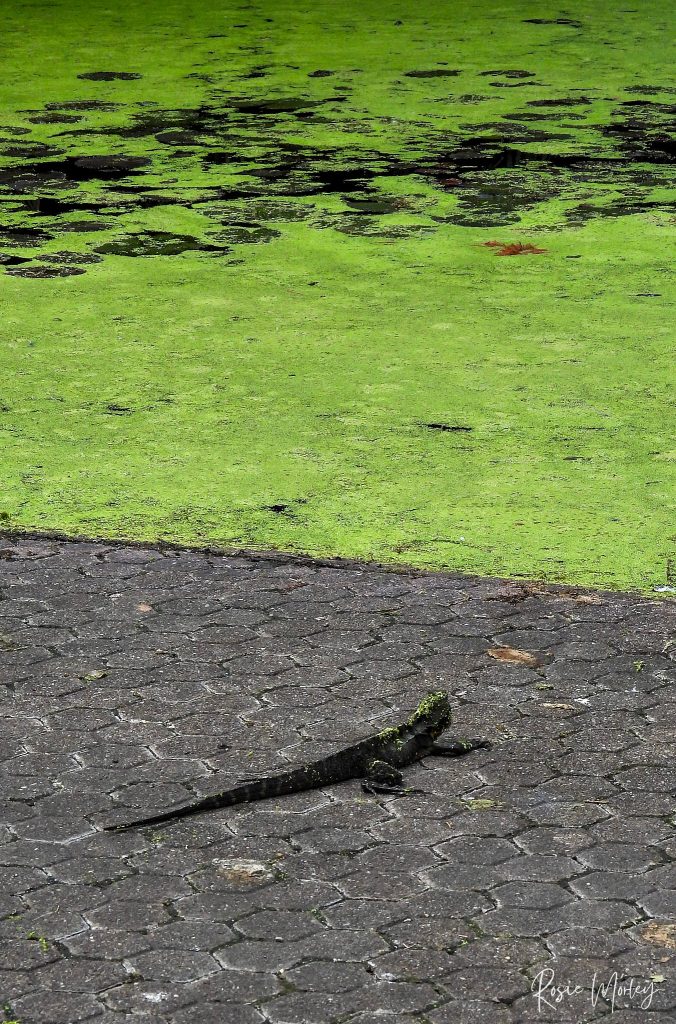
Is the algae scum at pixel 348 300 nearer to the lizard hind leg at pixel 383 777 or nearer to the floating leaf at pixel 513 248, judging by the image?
the floating leaf at pixel 513 248

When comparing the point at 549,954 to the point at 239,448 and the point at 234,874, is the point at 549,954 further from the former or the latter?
the point at 239,448

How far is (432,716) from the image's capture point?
3229 millimetres

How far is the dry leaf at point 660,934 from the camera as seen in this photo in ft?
8.49

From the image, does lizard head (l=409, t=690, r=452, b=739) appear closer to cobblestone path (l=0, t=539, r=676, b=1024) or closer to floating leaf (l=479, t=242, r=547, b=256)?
cobblestone path (l=0, t=539, r=676, b=1024)

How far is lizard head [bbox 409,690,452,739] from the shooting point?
3.20m

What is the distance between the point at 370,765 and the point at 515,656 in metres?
0.65

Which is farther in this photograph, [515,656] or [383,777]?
[515,656]

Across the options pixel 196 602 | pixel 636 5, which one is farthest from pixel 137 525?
pixel 636 5

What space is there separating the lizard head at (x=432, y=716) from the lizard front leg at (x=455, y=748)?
3 centimetres

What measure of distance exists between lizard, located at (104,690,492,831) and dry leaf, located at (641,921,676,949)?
63cm

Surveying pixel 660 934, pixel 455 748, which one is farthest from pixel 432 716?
pixel 660 934
